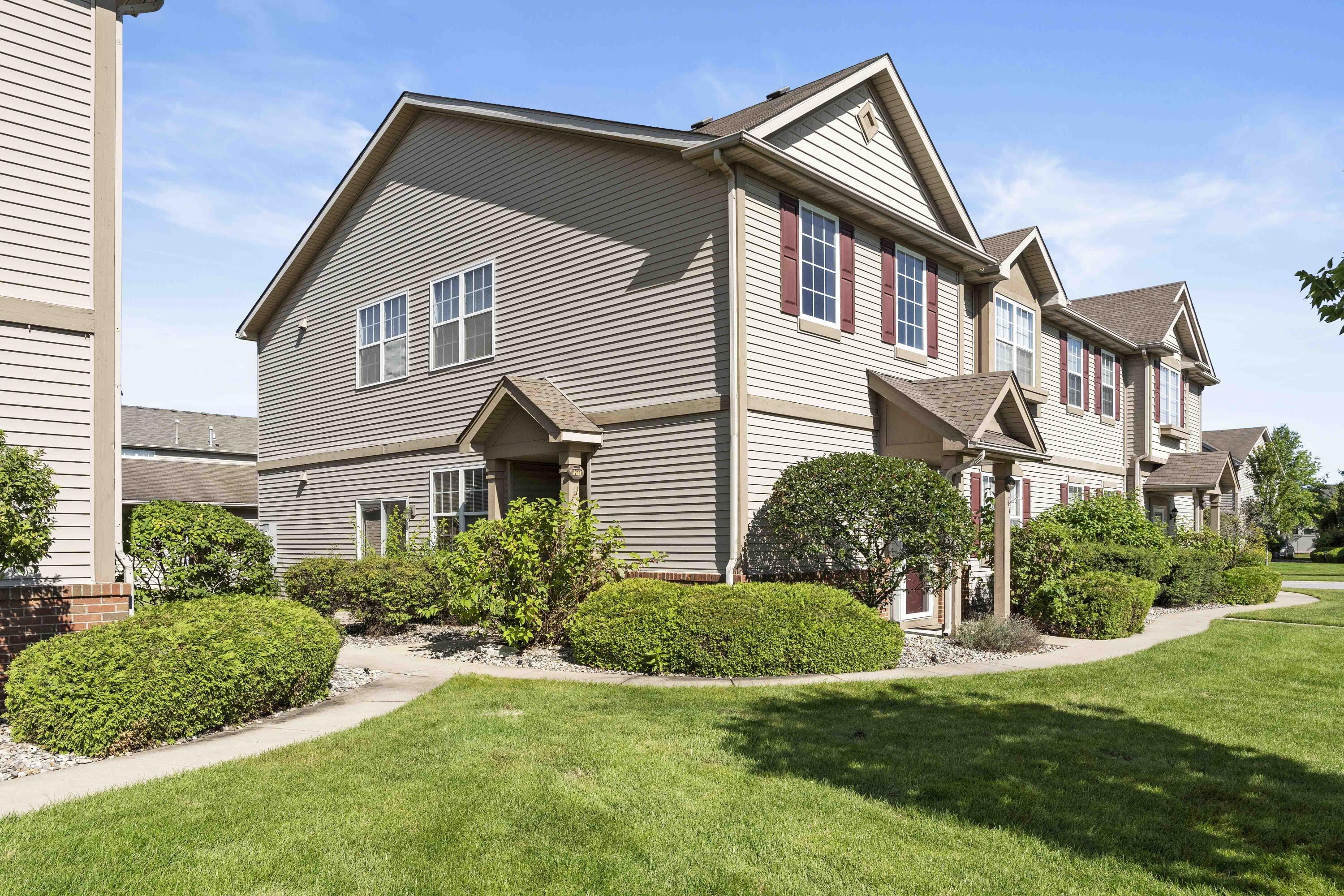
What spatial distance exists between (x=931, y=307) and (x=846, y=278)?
8.97 feet

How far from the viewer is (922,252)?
50.9 ft

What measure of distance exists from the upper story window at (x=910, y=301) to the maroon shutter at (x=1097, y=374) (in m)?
9.76

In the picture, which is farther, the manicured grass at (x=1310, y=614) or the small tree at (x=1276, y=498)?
the small tree at (x=1276, y=498)

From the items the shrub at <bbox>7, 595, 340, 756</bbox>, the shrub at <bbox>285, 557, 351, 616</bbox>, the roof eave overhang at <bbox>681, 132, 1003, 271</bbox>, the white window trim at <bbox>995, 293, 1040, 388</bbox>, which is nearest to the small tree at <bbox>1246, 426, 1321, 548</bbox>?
the white window trim at <bbox>995, 293, 1040, 388</bbox>

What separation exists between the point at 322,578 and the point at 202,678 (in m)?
7.41

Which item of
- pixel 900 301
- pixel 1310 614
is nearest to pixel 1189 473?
pixel 1310 614

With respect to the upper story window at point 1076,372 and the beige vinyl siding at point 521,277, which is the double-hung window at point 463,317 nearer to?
the beige vinyl siding at point 521,277

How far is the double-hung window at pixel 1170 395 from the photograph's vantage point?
2597 cm

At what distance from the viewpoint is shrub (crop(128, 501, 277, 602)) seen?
10.8 meters

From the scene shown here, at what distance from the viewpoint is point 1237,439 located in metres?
45.6

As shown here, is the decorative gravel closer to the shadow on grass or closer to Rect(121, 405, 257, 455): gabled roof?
the shadow on grass

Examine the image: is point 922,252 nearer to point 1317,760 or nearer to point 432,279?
point 432,279

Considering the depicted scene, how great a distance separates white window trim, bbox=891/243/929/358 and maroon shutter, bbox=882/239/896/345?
14 mm

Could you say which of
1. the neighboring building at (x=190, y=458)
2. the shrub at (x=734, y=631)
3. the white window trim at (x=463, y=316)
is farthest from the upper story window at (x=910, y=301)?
the neighboring building at (x=190, y=458)
